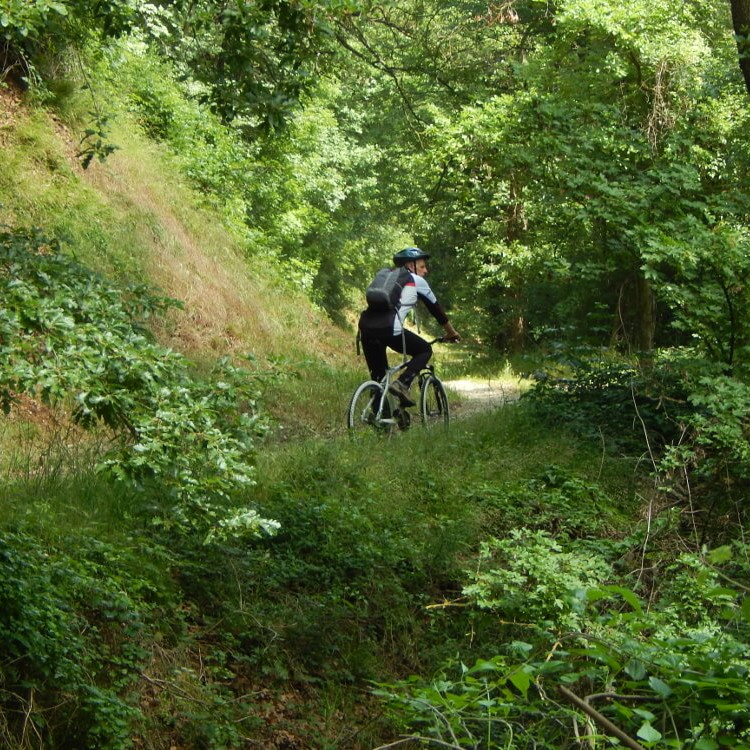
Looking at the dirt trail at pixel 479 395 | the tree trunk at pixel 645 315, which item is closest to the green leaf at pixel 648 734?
the dirt trail at pixel 479 395

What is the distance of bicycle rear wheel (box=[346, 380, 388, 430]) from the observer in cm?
1054

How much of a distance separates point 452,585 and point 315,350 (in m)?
11.2

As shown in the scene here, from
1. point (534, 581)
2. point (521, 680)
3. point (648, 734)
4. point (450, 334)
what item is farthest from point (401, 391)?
point (648, 734)

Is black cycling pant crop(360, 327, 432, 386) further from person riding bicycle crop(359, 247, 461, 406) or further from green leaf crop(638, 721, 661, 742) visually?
green leaf crop(638, 721, 661, 742)

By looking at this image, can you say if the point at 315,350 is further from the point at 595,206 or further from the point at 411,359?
the point at 595,206

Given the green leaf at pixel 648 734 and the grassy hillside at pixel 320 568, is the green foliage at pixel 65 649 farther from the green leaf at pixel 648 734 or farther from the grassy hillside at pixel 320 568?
the green leaf at pixel 648 734

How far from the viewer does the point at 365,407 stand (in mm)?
10820

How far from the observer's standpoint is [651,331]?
19.0 m

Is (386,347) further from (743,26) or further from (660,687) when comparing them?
(660,687)

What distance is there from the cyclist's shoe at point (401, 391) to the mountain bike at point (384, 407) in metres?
0.05

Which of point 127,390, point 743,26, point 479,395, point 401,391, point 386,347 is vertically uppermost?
point 743,26

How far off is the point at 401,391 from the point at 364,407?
0.52 meters

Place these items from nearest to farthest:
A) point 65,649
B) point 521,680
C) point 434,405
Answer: point 521,680 → point 65,649 → point 434,405

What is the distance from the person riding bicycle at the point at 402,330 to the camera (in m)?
11.0
